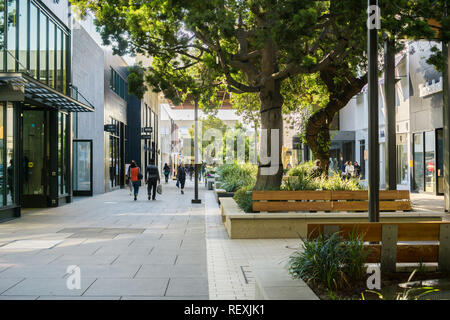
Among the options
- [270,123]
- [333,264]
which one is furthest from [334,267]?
[270,123]

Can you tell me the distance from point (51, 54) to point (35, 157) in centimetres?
393

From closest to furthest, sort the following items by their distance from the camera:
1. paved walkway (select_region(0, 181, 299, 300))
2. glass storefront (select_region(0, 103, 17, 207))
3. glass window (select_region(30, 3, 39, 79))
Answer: paved walkway (select_region(0, 181, 299, 300)) < glass storefront (select_region(0, 103, 17, 207)) < glass window (select_region(30, 3, 39, 79))

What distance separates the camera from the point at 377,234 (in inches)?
211

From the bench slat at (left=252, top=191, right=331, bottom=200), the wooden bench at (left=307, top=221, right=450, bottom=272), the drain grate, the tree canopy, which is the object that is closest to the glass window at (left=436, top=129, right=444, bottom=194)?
the tree canopy

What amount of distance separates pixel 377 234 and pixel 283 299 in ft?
5.66

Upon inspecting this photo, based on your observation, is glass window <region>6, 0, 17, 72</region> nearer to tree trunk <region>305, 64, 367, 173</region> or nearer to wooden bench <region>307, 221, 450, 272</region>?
tree trunk <region>305, 64, 367, 173</region>

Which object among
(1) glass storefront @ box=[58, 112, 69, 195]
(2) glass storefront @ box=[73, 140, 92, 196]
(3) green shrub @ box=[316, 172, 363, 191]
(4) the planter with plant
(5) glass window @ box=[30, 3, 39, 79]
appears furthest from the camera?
(2) glass storefront @ box=[73, 140, 92, 196]

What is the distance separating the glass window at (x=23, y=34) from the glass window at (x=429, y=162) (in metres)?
19.6

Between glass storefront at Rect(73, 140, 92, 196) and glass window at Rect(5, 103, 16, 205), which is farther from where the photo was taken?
glass storefront at Rect(73, 140, 92, 196)

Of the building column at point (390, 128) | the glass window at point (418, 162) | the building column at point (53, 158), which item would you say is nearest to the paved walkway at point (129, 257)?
the building column at point (53, 158)

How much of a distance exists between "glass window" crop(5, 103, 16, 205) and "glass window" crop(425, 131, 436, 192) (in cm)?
1969

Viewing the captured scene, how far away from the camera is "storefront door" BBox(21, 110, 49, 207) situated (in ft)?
60.1

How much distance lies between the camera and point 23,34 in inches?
595
